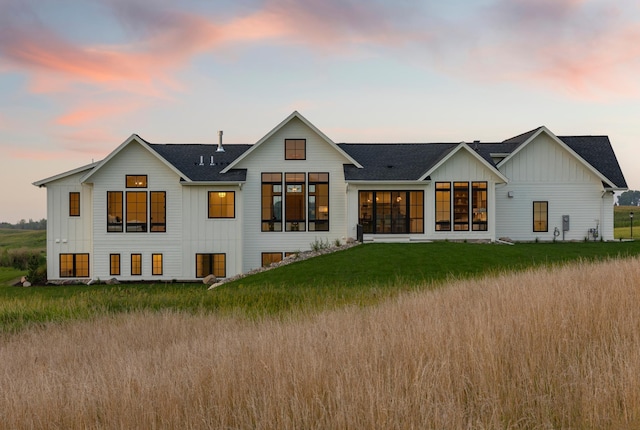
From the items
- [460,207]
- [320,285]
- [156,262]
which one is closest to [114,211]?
[156,262]

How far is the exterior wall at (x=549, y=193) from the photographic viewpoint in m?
30.4

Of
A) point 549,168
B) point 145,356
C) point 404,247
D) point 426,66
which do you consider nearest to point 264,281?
point 404,247

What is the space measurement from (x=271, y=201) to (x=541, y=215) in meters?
15.1

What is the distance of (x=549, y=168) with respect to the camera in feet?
99.9

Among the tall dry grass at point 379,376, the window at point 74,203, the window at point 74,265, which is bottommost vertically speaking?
the window at point 74,265

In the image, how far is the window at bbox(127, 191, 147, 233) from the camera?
28.9m

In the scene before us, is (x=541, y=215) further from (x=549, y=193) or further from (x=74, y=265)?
(x=74, y=265)

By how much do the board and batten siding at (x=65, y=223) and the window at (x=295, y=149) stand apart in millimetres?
10913

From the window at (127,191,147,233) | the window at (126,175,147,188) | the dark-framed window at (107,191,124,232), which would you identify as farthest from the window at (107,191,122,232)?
the window at (126,175,147,188)

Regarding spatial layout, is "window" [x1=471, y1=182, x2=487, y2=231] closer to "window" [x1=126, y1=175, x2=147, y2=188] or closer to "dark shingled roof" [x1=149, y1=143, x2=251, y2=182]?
"dark shingled roof" [x1=149, y1=143, x2=251, y2=182]

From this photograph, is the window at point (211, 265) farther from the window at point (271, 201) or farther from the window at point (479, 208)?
the window at point (479, 208)

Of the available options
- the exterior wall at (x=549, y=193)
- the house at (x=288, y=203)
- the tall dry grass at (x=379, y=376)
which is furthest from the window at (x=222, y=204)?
the tall dry grass at (x=379, y=376)

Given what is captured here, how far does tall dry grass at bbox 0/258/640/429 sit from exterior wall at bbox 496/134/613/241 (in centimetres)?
2309

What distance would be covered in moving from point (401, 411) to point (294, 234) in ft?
82.5
